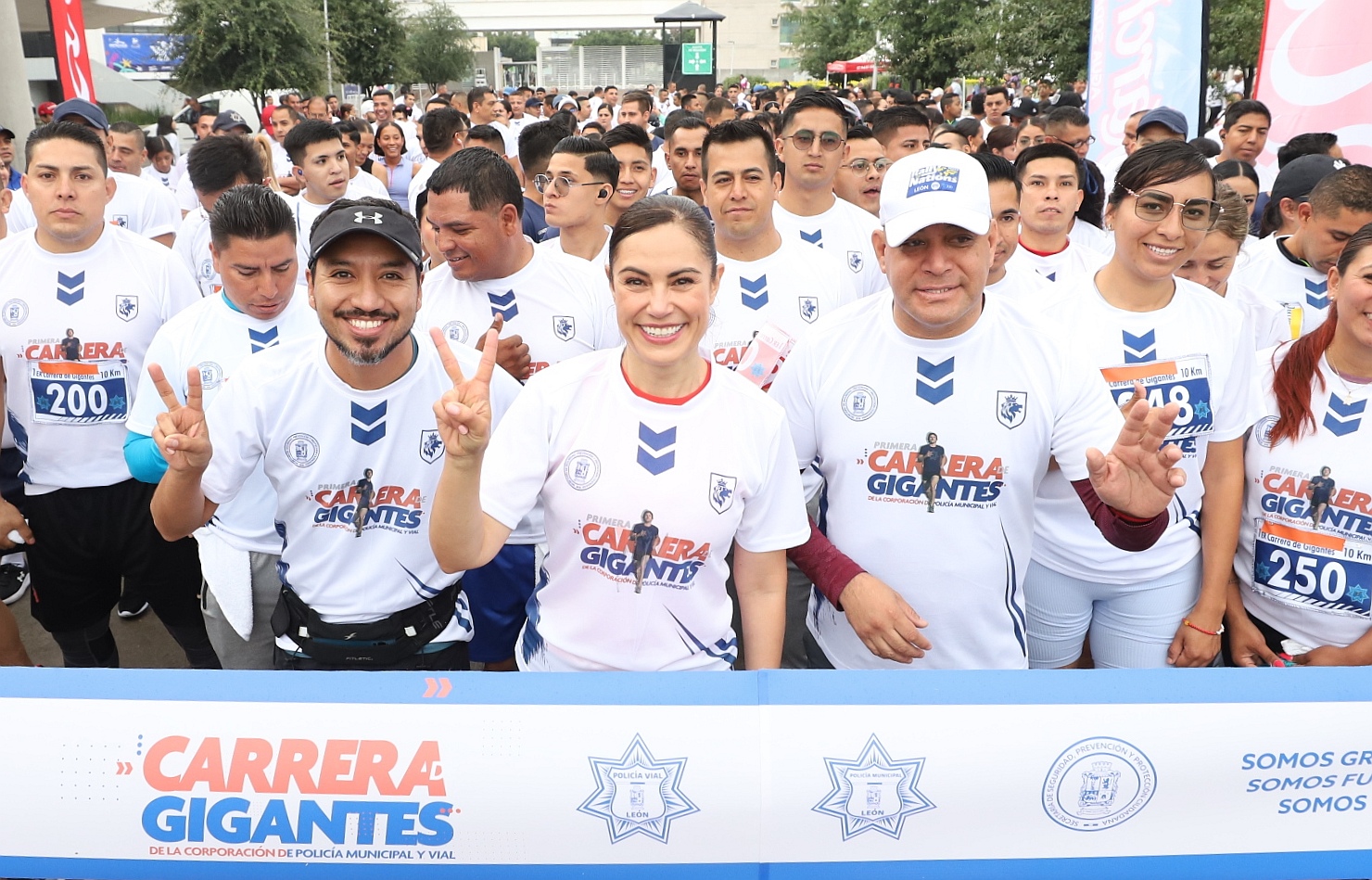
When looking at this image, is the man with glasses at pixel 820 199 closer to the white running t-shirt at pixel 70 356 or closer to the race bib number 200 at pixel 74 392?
the white running t-shirt at pixel 70 356

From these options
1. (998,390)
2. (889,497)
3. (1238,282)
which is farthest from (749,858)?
(1238,282)

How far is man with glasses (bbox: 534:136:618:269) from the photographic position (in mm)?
5020

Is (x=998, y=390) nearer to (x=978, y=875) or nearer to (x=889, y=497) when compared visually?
(x=889, y=497)

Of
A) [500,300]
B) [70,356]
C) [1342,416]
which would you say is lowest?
[1342,416]

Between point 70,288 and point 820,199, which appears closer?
point 70,288

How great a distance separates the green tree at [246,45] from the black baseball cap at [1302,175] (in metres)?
27.8

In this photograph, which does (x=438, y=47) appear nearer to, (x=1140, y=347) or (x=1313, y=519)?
(x=1140, y=347)

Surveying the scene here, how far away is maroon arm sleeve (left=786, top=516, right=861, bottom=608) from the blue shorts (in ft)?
4.42

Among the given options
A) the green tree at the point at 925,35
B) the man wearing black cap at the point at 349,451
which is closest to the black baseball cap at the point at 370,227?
the man wearing black cap at the point at 349,451

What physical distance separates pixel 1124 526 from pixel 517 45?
331 feet

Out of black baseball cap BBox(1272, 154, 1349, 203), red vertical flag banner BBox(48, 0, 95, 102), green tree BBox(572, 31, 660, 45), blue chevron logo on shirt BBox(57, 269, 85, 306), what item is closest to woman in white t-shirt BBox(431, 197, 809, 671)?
blue chevron logo on shirt BBox(57, 269, 85, 306)

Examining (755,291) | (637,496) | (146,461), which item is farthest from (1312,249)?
(146,461)

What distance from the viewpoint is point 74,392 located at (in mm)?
3922

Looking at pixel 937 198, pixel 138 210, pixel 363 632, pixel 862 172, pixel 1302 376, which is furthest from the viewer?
pixel 138 210
